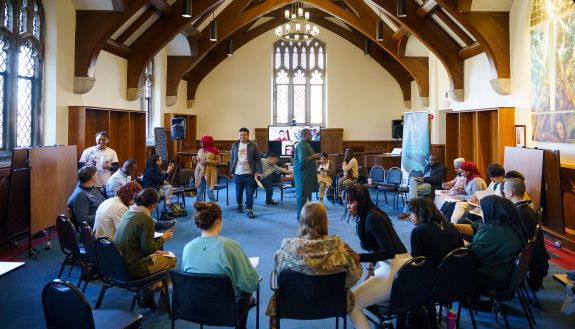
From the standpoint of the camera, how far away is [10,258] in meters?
4.87

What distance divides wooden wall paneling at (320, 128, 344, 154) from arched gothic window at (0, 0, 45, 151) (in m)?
8.34

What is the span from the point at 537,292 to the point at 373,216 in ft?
7.26

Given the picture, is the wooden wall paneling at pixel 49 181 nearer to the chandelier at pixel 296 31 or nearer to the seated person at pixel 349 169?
the seated person at pixel 349 169

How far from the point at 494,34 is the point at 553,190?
2945mm

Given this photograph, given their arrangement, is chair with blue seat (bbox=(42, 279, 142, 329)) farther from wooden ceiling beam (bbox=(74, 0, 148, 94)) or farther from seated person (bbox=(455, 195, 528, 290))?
wooden ceiling beam (bbox=(74, 0, 148, 94))

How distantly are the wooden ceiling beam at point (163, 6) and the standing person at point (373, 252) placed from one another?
617cm

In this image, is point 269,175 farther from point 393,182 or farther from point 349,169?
point 393,182

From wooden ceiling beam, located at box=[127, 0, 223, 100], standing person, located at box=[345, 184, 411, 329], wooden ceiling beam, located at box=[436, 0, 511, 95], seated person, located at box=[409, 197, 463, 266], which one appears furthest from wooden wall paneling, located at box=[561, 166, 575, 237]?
wooden ceiling beam, located at box=[127, 0, 223, 100]

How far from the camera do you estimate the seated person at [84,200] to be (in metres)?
4.14

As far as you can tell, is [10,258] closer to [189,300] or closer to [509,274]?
[189,300]

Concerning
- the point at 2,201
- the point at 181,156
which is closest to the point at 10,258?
the point at 2,201

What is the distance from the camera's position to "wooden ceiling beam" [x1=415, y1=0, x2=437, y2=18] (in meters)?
7.56

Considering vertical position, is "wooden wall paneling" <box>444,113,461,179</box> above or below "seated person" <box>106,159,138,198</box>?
above

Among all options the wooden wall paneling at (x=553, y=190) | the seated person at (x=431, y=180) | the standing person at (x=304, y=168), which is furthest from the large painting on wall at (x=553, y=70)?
the standing person at (x=304, y=168)
